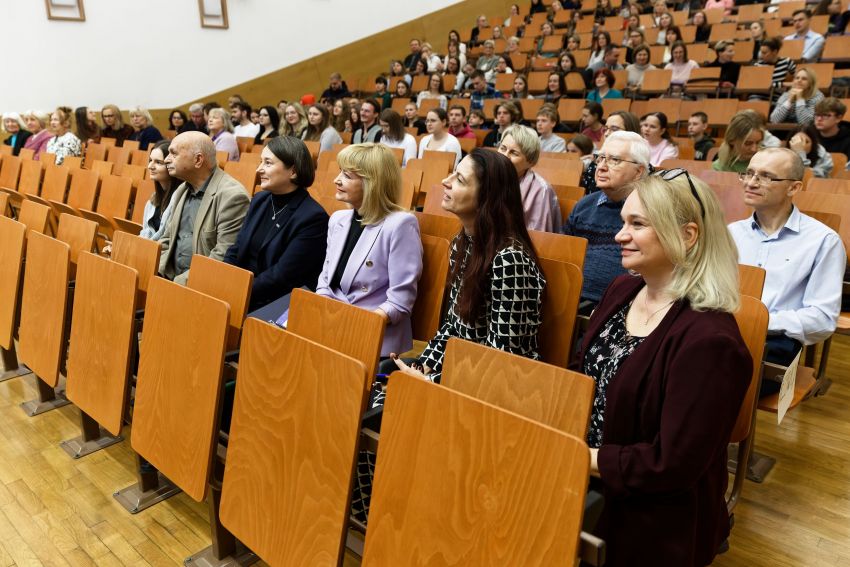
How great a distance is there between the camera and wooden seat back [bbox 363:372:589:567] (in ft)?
2.19

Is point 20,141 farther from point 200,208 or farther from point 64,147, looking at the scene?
point 200,208

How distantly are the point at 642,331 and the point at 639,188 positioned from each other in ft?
0.74

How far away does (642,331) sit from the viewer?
3.13ft

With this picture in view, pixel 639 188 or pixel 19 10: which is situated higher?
pixel 19 10

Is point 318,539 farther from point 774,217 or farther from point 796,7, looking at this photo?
point 796,7

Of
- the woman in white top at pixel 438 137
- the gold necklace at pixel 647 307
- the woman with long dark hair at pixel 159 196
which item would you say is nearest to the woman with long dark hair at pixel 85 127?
the woman in white top at pixel 438 137

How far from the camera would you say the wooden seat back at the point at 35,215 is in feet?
7.11

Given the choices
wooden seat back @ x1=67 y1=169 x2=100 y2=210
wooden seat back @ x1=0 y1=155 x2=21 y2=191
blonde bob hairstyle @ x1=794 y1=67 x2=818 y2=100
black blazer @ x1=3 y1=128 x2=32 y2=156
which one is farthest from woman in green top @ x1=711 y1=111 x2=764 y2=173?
black blazer @ x1=3 y1=128 x2=32 y2=156

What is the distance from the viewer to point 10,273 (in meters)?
1.88

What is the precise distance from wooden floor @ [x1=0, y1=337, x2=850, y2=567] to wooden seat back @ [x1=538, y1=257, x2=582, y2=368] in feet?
1.76

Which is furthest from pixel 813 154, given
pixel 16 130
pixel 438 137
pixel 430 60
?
pixel 16 130

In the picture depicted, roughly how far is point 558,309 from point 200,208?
4.20 ft

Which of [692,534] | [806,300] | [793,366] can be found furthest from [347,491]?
[806,300]

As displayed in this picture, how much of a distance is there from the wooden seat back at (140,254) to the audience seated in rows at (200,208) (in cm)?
25
